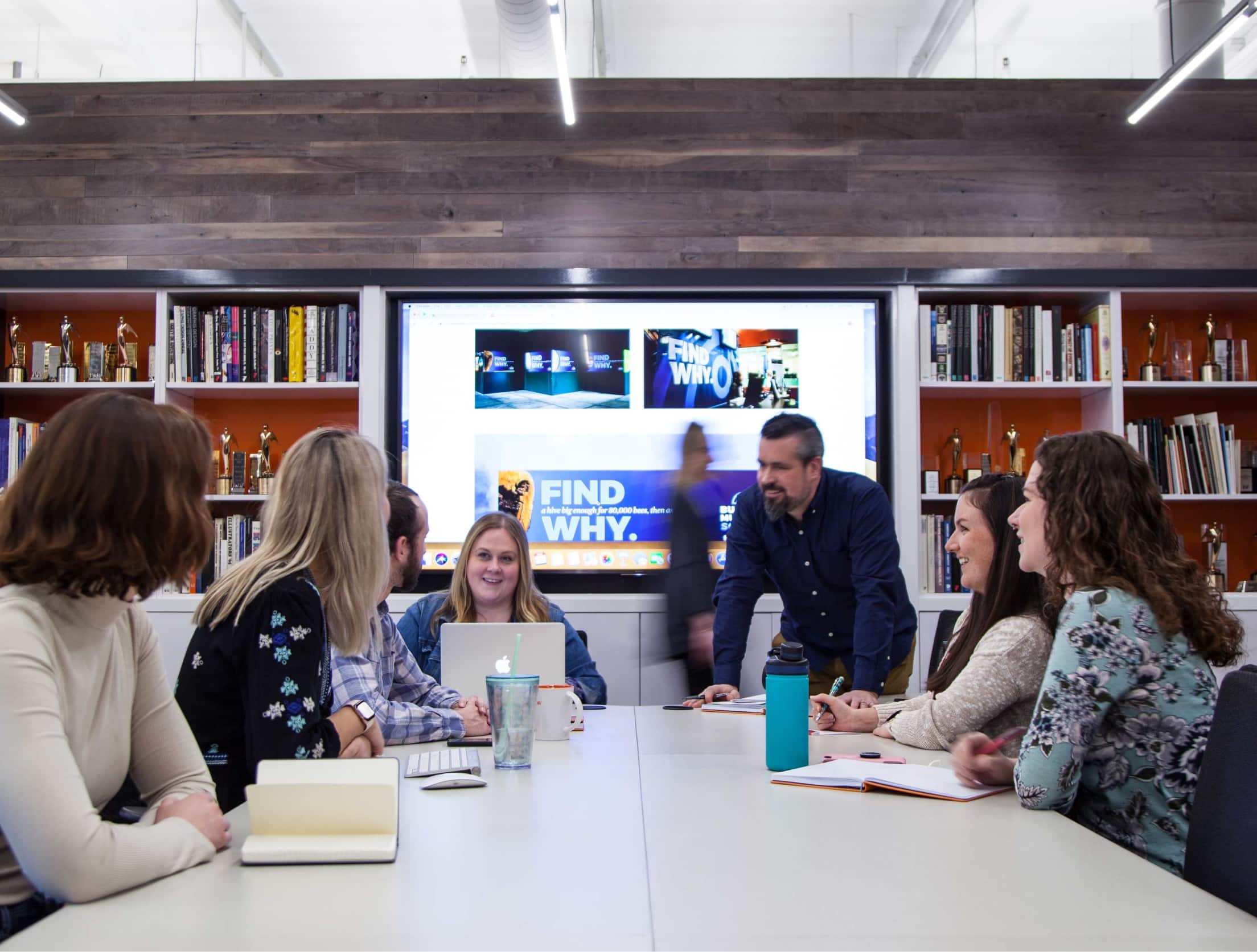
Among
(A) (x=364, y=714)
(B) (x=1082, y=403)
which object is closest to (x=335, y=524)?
(A) (x=364, y=714)

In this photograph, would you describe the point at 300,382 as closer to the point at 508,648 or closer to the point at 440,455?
the point at 440,455

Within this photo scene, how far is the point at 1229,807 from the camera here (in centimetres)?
142

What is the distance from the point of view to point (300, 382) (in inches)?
165

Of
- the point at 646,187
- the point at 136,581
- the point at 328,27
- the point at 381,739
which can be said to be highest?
the point at 328,27

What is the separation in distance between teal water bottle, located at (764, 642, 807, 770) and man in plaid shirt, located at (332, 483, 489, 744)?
71cm

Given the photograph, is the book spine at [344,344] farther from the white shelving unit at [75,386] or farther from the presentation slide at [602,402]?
the white shelving unit at [75,386]

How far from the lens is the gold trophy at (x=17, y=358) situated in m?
4.25

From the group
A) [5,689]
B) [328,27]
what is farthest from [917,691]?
[328,27]

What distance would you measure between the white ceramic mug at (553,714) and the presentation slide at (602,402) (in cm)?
197

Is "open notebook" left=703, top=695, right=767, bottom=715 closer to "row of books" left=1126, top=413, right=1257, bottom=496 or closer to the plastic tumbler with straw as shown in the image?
the plastic tumbler with straw

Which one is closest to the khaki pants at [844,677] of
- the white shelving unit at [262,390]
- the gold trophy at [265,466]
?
the white shelving unit at [262,390]

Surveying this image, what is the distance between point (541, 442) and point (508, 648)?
183cm

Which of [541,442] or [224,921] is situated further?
[541,442]

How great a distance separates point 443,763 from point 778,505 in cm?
186
